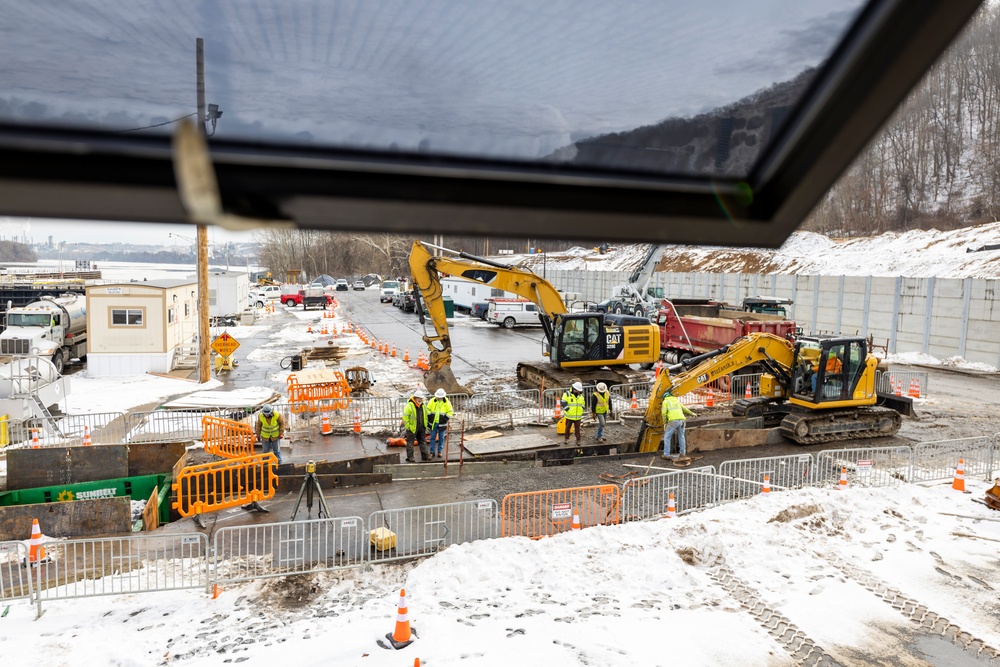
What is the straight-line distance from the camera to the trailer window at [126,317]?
78.7ft

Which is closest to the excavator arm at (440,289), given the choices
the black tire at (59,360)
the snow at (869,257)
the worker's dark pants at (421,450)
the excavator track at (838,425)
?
the worker's dark pants at (421,450)

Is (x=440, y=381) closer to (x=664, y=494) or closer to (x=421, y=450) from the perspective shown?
(x=421, y=450)

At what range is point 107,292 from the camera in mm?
23719

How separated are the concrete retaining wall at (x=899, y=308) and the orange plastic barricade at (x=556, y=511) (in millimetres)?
24101

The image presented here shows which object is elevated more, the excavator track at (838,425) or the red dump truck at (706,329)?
the red dump truck at (706,329)

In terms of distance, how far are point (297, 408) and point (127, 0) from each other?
17424 mm

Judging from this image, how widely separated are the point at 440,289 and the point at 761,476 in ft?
33.5

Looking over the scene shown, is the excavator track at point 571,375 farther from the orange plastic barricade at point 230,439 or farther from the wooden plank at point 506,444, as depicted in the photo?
the orange plastic barricade at point 230,439

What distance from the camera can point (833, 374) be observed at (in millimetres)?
15867

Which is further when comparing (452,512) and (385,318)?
(385,318)

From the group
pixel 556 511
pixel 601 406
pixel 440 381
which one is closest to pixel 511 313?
pixel 440 381

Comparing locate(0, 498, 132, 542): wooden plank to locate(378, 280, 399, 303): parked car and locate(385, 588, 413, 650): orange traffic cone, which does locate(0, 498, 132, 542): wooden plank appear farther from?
locate(378, 280, 399, 303): parked car

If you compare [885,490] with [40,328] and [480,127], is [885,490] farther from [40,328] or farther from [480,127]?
[40,328]

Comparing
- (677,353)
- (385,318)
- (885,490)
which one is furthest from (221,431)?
(385,318)
